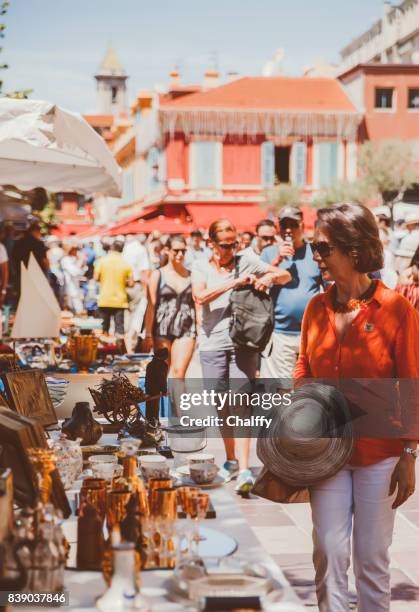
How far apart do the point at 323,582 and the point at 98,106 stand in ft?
385

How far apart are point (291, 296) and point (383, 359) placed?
347 cm

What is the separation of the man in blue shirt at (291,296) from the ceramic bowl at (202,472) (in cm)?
342

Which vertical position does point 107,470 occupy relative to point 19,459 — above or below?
below

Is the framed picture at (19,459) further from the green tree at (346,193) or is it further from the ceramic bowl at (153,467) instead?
the green tree at (346,193)

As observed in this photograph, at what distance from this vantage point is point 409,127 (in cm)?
3972

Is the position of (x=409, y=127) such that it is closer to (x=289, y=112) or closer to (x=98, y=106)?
Answer: (x=289, y=112)

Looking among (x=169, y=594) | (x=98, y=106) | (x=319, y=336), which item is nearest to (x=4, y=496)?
(x=169, y=594)

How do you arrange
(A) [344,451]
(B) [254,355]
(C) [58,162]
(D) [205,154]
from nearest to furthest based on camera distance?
(A) [344,451], (B) [254,355], (C) [58,162], (D) [205,154]

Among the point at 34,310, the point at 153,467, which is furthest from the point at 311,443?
the point at 34,310

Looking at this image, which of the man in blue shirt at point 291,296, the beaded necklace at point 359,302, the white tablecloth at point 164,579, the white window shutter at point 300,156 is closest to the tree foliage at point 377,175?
the white window shutter at point 300,156

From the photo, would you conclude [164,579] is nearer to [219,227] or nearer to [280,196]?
[219,227]

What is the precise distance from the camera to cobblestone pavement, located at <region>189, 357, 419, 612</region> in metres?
3.93

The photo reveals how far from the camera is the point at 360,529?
9.37 feet

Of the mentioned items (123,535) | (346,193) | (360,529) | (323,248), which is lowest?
(360,529)
